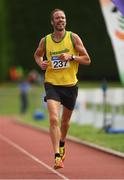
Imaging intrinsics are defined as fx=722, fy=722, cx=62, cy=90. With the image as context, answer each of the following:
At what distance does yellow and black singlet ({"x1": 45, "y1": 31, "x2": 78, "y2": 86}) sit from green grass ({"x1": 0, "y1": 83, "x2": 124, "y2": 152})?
3.54 meters

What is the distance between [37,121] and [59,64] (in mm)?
17725

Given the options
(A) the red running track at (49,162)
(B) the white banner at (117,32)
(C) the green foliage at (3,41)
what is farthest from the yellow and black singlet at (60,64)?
(C) the green foliage at (3,41)

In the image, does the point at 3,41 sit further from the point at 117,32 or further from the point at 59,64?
the point at 59,64

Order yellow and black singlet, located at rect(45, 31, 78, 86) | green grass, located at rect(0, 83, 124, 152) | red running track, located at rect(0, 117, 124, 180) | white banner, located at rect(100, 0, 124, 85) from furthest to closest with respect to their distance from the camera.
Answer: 1. green grass, located at rect(0, 83, 124, 152)
2. white banner, located at rect(100, 0, 124, 85)
3. yellow and black singlet, located at rect(45, 31, 78, 86)
4. red running track, located at rect(0, 117, 124, 180)

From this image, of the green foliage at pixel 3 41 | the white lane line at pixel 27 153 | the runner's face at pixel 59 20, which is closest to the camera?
the white lane line at pixel 27 153

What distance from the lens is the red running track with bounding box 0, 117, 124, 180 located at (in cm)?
1048

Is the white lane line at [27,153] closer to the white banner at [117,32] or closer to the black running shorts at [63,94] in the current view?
the black running shorts at [63,94]

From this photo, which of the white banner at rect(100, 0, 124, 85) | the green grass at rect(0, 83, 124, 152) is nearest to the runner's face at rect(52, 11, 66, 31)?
the green grass at rect(0, 83, 124, 152)

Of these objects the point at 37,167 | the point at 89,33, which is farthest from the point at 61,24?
the point at 89,33

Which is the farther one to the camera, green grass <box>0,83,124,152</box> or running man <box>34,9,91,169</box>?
green grass <box>0,83,124,152</box>

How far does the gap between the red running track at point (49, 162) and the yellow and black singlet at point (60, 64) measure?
55.2 inches

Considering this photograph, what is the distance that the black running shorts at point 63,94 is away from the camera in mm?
10984

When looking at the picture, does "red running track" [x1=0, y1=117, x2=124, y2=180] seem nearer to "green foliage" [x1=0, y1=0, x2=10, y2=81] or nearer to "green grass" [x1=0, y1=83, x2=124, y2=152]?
"green grass" [x1=0, y1=83, x2=124, y2=152]

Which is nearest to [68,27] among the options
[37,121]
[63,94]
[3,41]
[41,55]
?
[3,41]
